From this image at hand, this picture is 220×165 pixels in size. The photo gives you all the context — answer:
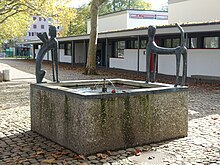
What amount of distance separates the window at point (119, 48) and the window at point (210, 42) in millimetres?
10002

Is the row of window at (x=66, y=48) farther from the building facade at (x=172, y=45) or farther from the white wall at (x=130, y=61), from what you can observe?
the white wall at (x=130, y=61)

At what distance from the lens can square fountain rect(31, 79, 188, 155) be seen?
18.2ft

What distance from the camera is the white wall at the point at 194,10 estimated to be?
1014 inches

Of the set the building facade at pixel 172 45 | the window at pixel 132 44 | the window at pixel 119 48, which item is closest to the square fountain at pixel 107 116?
the building facade at pixel 172 45

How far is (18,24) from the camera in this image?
37812 mm

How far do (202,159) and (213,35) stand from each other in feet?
50.5

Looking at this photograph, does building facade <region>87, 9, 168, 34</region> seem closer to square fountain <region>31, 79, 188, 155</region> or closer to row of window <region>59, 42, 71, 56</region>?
row of window <region>59, 42, 71, 56</region>

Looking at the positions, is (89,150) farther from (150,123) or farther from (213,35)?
(213,35)

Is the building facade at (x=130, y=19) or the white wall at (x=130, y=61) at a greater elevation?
the building facade at (x=130, y=19)

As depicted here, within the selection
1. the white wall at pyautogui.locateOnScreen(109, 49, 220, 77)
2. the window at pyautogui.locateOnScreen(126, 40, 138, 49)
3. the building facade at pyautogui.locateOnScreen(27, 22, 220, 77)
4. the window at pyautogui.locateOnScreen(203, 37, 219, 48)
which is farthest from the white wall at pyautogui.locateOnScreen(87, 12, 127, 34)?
the window at pyautogui.locateOnScreen(203, 37, 219, 48)

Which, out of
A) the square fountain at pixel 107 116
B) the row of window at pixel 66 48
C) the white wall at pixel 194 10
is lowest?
the square fountain at pixel 107 116

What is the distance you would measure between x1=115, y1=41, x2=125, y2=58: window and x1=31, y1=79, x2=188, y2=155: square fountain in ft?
74.6

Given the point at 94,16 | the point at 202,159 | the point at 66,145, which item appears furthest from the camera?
the point at 94,16

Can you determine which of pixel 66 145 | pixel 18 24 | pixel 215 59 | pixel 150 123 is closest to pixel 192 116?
pixel 150 123
